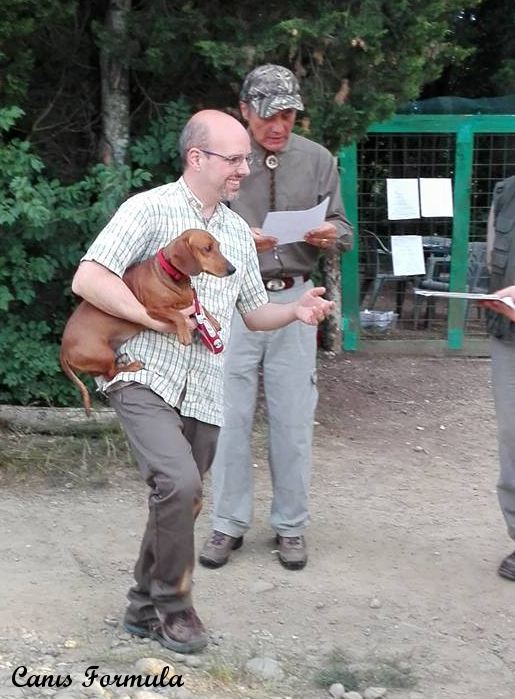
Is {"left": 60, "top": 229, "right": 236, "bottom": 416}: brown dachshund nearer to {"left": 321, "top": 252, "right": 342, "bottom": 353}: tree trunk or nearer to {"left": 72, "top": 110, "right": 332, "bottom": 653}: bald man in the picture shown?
{"left": 72, "top": 110, "right": 332, "bottom": 653}: bald man

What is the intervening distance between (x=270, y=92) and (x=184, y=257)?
1.29 meters

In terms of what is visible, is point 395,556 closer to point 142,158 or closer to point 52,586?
point 52,586

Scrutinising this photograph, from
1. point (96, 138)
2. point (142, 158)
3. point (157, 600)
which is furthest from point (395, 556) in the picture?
point (96, 138)

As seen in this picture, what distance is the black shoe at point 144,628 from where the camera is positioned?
400 centimetres

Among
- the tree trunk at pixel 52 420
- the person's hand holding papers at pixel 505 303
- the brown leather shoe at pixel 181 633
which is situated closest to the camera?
the brown leather shoe at pixel 181 633

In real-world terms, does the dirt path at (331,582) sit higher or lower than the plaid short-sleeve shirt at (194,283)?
lower

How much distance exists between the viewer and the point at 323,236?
4617 millimetres

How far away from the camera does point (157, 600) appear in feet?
12.6

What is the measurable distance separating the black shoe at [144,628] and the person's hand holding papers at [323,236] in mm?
1735

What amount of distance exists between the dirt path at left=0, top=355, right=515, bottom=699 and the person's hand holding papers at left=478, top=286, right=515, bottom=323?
1.23m

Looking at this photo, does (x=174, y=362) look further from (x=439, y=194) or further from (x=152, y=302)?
(x=439, y=194)

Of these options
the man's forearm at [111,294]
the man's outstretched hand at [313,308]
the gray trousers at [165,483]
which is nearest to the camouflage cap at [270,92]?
the man's outstretched hand at [313,308]

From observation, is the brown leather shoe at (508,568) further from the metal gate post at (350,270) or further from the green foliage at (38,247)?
the metal gate post at (350,270)

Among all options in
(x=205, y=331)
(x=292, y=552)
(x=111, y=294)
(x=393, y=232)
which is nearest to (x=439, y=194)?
(x=393, y=232)
